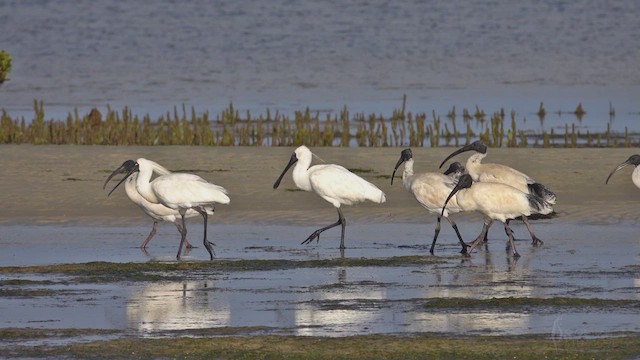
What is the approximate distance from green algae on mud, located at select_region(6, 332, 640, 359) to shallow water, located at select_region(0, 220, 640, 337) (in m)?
0.34

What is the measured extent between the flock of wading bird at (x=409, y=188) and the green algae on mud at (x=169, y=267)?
0.70 m

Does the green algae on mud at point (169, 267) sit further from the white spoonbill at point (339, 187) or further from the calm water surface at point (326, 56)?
the calm water surface at point (326, 56)

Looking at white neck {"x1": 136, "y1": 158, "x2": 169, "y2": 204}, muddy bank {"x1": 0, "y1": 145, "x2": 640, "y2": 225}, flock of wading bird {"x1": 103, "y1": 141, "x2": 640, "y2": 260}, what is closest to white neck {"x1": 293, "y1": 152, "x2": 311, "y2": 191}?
flock of wading bird {"x1": 103, "y1": 141, "x2": 640, "y2": 260}

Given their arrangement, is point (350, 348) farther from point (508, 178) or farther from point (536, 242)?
point (508, 178)

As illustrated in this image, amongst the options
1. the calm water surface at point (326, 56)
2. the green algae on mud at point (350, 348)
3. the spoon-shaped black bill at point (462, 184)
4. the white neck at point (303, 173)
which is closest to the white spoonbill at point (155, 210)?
the white neck at point (303, 173)

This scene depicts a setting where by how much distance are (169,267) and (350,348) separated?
4.44 metres

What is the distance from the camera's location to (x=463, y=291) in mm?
12320

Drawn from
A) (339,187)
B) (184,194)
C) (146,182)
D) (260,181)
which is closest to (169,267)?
(184,194)

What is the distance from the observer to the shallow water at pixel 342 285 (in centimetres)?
1072

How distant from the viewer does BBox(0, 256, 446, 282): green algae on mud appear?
1327 cm

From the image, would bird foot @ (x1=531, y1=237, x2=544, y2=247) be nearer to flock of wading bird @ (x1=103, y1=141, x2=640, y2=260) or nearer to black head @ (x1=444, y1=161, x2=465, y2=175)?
flock of wading bird @ (x1=103, y1=141, x2=640, y2=260)

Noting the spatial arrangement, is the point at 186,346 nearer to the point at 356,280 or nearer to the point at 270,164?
the point at 356,280

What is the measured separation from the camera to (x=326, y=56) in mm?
54375

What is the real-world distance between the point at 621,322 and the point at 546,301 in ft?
3.34
